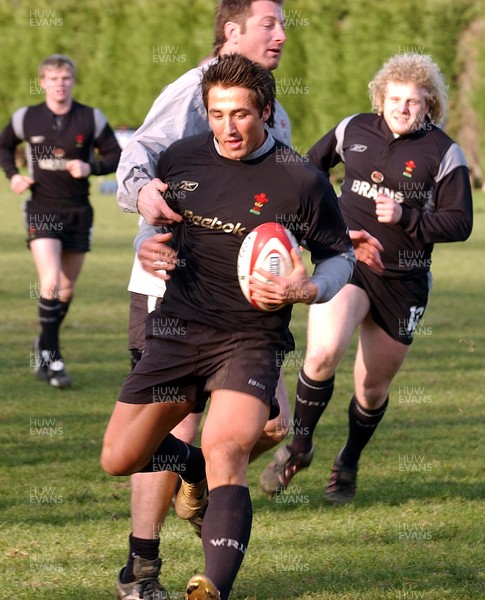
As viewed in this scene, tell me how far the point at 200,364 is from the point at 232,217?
558mm

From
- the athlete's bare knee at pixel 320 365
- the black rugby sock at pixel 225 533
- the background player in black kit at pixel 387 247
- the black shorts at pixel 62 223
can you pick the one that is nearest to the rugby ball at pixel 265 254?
the black rugby sock at pixel 225 533

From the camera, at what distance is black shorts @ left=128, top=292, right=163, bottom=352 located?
17.2 ft

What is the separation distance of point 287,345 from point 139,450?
2.24 feet

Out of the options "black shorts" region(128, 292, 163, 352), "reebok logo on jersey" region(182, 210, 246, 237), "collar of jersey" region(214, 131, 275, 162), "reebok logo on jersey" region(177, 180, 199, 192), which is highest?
"collar of jersey" region(214, 131, 275, 162)

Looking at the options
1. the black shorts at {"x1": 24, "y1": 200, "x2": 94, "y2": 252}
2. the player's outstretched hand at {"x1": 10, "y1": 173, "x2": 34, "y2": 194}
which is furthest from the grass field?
the player's outstretched hand at {"x1": 10, "y1": 173, "x2": 34, "y2": 194}

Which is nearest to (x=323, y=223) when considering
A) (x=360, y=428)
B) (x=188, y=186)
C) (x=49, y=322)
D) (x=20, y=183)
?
(x=188, y=186)

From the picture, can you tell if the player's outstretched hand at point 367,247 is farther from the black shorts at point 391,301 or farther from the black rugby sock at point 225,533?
the black rugby sock at point 225,533

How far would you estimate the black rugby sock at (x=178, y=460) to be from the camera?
4832 mm

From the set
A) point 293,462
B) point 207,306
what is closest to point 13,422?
point 293,462

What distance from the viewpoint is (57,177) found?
1008cm

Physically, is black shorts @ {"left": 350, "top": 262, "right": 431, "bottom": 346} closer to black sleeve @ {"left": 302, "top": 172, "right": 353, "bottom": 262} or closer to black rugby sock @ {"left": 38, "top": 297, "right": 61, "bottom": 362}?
black sleeve @ {"left": 302, "top": 172, "right": 353, "bottom": 262}

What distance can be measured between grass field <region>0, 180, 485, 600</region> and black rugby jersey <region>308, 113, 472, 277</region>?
4.19 feet

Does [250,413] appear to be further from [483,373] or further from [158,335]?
[483,373]

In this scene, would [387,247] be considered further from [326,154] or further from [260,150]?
[260,150]
